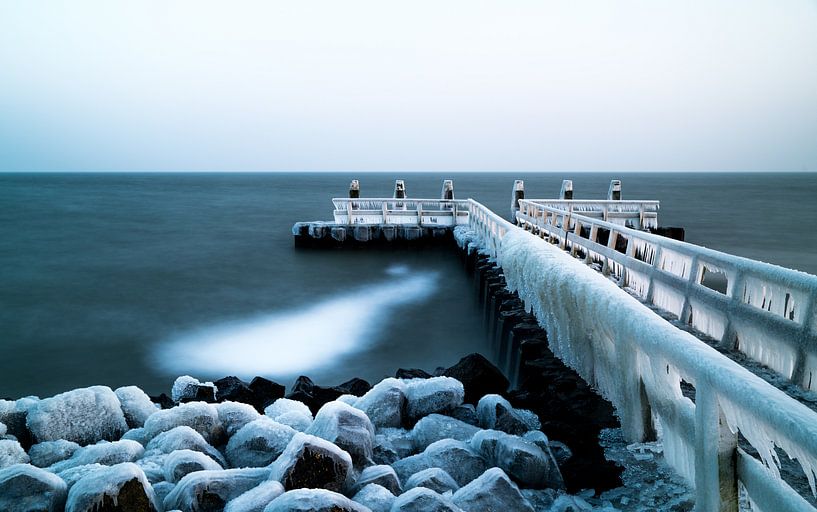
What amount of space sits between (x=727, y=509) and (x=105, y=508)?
123 inches

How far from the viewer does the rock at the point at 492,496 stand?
301cm

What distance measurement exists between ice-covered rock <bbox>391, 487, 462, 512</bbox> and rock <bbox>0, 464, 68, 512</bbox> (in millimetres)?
2034

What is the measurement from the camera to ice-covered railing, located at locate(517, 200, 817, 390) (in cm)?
411

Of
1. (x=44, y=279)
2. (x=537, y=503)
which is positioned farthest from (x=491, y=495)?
(x=44, y=279)

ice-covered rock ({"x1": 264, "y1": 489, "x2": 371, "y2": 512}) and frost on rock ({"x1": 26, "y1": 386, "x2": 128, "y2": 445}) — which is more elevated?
ice-covered rock ({"x1": 264, "y1": 489, "x2": 371, "y2": 512})

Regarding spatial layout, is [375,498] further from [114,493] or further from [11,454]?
[11,454]

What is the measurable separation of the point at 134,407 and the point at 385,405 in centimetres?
247

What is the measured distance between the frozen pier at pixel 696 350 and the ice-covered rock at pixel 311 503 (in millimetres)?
1632

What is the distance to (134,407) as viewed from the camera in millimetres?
5164

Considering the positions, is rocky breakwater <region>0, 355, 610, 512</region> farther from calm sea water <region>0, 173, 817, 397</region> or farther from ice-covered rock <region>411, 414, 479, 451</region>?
calm sea water <region>0, 173, 817, 397</region>

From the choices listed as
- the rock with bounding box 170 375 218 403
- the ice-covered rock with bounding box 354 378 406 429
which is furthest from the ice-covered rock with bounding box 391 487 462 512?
the rock with bounding box 170 375 218 403

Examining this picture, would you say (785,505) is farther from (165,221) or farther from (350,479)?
(165,221)

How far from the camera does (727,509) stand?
7.12 feet

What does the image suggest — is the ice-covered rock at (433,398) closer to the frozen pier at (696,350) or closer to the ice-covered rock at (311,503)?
the frozen pier at (696,350)
